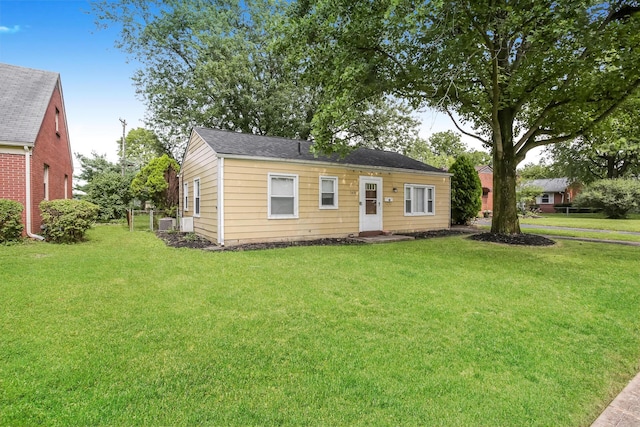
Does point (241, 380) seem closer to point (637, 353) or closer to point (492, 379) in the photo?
point (492, 379)

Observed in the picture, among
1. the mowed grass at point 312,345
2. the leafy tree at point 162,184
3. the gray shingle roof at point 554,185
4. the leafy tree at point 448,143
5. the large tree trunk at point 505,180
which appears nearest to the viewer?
the mowed grass at point 312,345

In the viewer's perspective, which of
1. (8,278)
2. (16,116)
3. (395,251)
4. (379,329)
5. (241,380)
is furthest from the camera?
(16,116)

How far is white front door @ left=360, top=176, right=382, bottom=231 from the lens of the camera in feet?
38.1

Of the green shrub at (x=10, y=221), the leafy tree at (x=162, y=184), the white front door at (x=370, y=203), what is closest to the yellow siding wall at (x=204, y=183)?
the leafy tree at (x=162, y=184)

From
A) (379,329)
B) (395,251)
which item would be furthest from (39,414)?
(395,251)

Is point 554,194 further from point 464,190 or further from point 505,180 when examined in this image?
point 505,180

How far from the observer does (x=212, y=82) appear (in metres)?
19.1

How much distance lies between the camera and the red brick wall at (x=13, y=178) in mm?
9047

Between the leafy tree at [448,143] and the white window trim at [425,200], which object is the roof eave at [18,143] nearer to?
the white window trim at [425,200]

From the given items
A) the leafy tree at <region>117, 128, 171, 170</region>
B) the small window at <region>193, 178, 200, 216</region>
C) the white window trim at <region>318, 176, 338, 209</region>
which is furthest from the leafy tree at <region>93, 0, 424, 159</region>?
the leafy tree at <region>117, 128, 171, 170</region>

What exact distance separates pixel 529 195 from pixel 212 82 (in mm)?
28026

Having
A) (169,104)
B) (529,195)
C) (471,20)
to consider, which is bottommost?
(529,195)

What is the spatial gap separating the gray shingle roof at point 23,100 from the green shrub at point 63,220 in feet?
7.38

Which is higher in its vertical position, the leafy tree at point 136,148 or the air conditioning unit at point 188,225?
the leafy tree at point 136,148
